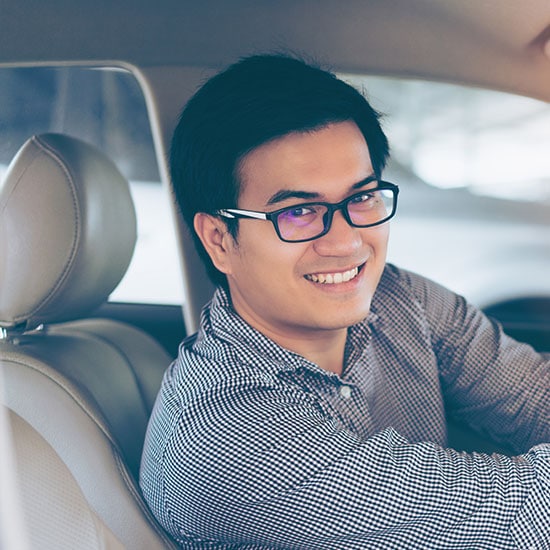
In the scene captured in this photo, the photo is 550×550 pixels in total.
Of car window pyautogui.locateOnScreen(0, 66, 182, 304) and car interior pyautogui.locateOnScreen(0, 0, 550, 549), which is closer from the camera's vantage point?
car interior pyautogui.locateOnScreen(0, 0, 550, 549)

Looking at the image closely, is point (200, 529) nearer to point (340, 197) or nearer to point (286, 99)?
point (340, 197)

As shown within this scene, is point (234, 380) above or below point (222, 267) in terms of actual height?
below

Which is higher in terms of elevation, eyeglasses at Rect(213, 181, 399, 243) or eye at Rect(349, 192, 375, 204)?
eye at Rect(349, 192, 375, 204)

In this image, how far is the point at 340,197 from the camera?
138 cm

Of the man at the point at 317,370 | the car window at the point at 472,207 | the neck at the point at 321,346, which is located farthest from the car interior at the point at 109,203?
the car window at the point at 472,207

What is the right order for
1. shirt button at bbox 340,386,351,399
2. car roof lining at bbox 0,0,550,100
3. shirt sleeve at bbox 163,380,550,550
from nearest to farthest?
shirt sleeve at bbox 163,380,550,550, shirt button at bbox 340,386,351,399, car roof lining at bbox 0,0,550,100

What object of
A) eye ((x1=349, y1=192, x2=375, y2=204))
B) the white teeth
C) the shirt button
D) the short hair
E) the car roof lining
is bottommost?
the shirt button

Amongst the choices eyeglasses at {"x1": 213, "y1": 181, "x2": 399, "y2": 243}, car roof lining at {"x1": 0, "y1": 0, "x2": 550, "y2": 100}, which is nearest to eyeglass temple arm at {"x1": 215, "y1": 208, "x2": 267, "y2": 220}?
eyeglasses at {"x1": 213, "y1": 181, "x2": 399, "y2": 243}

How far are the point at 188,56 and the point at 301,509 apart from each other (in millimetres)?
1037

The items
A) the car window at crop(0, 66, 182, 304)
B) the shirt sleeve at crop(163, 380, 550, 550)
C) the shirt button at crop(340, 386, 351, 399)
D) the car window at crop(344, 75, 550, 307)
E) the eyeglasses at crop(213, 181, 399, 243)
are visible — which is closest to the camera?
the shirt sleeve at crop(163, 380, 550, 550)

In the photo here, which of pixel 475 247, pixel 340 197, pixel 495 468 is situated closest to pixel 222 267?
pixel 340 197

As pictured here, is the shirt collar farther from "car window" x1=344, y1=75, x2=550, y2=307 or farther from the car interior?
"car window" x1=344, y1=75, x2=550, y2=307

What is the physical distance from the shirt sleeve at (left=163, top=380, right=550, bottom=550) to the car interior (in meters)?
0.21

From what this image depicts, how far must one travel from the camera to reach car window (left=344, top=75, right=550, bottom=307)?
298cm
